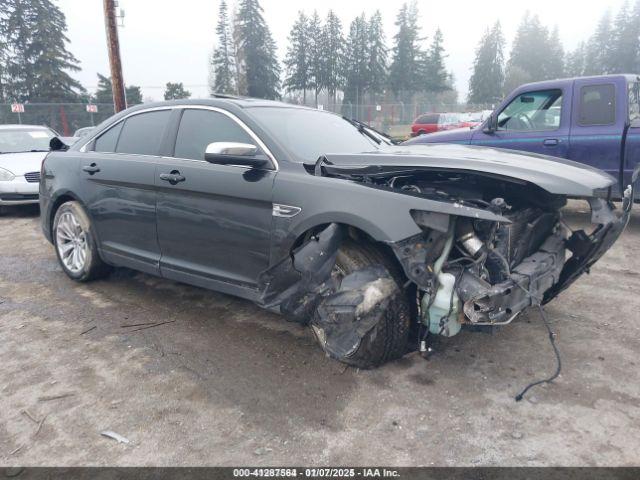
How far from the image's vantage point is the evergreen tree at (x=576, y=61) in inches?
2945

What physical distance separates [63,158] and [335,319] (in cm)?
350

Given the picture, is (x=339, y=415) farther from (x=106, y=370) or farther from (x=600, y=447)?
(x=106, y=370)

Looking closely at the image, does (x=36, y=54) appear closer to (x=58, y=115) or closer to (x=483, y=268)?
(x=58, y=115)

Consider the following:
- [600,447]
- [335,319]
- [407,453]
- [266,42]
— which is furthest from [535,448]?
[266,42]

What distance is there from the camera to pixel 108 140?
14.8 feet

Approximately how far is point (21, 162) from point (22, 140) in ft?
3.99

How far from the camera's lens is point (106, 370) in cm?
315

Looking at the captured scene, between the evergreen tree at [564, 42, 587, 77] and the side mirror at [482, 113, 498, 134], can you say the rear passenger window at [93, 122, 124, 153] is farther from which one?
the evergreen tree at [564, 42, 587, 77]

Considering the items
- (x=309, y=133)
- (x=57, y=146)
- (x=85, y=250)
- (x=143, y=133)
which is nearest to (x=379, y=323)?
(x=309, y=133)

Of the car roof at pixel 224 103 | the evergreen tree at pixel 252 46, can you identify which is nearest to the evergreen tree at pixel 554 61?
the evergreen tree at pixel 252 46

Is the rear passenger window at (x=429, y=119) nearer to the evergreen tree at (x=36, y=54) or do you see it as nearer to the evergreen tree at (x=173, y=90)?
the evergreen tree at (x=173, y=90)

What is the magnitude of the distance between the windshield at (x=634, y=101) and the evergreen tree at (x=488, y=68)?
215 feet

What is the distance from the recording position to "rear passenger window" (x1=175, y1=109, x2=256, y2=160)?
3.58 meters

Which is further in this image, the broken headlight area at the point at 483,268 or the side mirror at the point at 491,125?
the side mirror at the point at 491,125
